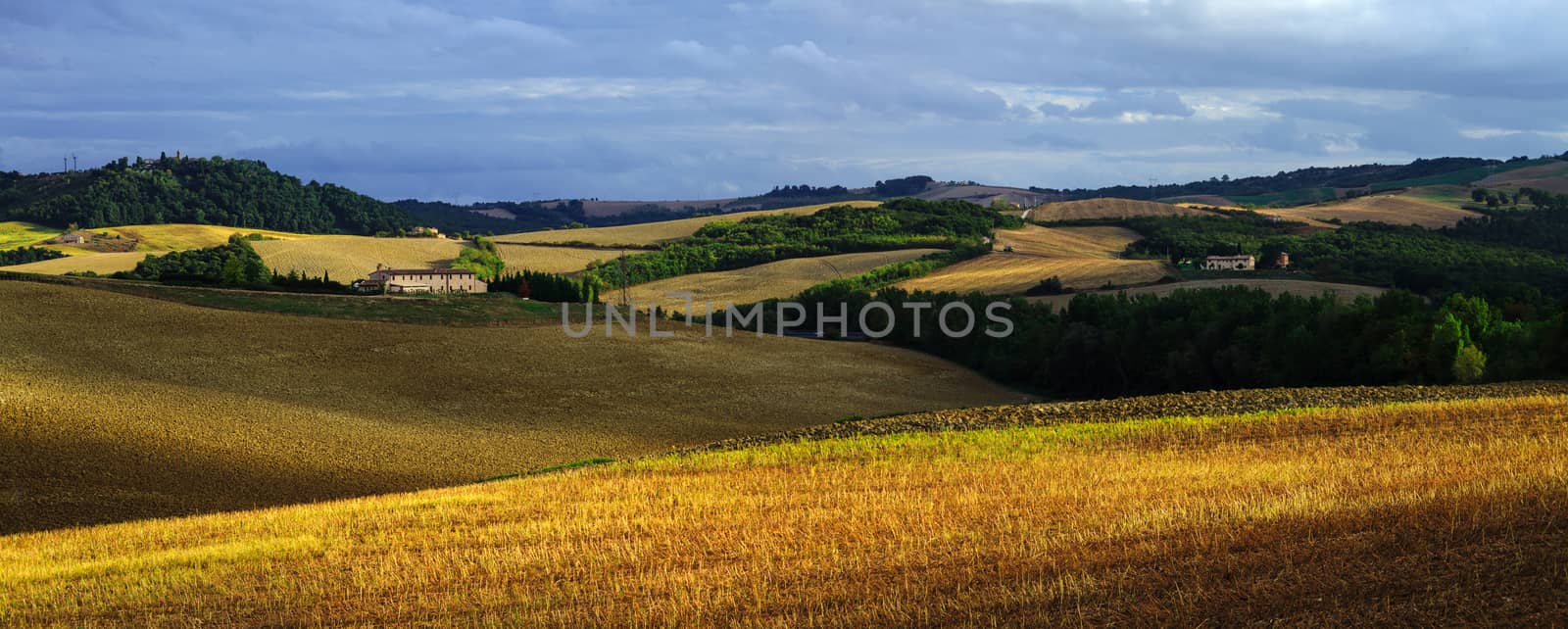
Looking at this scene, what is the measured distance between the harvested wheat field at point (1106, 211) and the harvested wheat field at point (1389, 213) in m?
14.0

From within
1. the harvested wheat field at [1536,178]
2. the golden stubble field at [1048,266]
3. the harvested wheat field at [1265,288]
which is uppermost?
the harvested wheat field at [1536,178]

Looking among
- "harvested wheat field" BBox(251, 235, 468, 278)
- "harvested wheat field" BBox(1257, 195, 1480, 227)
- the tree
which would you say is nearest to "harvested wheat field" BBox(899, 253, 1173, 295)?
"harvested wheat field" BBox(1257, 195, 1480, 227)

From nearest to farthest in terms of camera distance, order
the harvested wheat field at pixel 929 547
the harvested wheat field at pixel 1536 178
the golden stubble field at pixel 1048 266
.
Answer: the harvested wheat field at pixel 929 547 < the golden stubble field at pixel 1048 266 < the harvested wheat field at pixel 1536 178

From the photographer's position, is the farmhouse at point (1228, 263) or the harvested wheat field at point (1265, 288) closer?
the harvested wheat field at point (1265, 288)

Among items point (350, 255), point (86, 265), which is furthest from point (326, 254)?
point (86, 265)

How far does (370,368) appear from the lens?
203 ft

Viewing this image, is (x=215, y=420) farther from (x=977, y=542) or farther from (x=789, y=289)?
(x=789, y=289)

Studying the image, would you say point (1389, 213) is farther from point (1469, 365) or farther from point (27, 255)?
point (27, 255)

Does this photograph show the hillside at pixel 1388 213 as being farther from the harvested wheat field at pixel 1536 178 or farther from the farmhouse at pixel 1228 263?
the farmhouse at pixel 1228 263

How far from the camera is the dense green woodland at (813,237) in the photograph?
146375 millimetres

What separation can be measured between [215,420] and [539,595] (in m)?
35.6

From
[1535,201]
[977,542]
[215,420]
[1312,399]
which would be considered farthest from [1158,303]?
[1535,201]

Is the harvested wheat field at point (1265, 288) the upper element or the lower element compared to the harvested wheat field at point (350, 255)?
lower

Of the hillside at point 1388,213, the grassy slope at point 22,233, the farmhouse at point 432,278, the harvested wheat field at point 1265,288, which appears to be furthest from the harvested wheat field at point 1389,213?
the grassy slope at point 22,233
